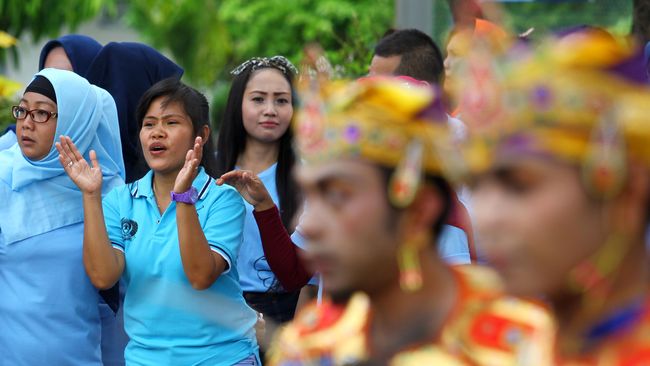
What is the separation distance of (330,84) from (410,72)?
3.06 meters

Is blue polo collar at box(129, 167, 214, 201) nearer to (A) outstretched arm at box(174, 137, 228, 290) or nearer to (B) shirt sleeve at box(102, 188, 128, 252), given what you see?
(B) shirt sleeve at box(102, 188, 128, 252)

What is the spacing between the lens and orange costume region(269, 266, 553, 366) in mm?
2498

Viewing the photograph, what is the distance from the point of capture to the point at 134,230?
5.02 metres

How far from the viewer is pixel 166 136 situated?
5.12 m

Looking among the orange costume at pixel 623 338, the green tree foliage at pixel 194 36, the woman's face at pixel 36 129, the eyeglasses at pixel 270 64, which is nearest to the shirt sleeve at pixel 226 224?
the woman's face at pixel 36 129

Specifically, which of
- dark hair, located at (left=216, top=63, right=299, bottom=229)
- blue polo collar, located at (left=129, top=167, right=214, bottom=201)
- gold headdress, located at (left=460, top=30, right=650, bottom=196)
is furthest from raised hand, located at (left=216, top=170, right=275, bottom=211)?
gold headdress, located at (left=460, top=30, right=650, bottom=196)

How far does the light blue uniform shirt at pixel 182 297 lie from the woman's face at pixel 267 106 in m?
0.69

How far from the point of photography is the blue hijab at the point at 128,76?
256 inches

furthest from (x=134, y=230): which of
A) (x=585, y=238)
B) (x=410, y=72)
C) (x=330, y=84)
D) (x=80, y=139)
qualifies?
(x=585, y=238)

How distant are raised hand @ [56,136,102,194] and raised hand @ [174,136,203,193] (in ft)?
1.61

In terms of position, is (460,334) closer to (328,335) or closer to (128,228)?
(328,335)

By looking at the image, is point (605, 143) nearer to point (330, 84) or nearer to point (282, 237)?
point (330, 84)

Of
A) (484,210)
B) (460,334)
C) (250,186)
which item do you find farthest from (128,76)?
(484,210)

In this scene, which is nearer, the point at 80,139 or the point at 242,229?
the point at 242,229
